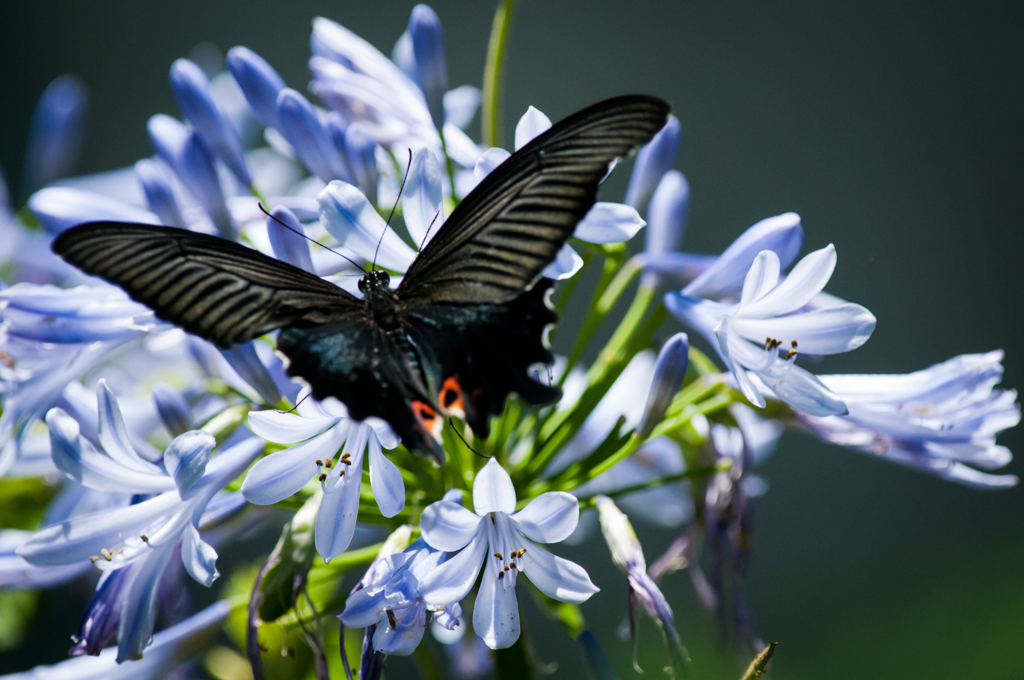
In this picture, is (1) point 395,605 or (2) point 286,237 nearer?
(1) point 395,605

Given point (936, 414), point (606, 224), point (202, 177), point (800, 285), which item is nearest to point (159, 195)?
point (202, 177)

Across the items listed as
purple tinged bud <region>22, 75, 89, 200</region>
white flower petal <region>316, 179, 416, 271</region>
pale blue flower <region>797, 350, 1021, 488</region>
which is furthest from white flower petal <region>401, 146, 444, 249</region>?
purple tinged bud <region>22, 75, 89, 200</region>

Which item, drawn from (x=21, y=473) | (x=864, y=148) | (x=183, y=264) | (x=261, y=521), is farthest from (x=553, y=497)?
(x=864, y=148)

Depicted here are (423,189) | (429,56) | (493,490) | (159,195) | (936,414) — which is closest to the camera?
(493,490)

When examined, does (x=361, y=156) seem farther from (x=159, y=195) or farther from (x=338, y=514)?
(x=338, y=514)

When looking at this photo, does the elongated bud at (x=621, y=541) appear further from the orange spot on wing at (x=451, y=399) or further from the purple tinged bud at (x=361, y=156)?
the purple tinged bud at (x=361, y=156)

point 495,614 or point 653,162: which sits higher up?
point 653,162

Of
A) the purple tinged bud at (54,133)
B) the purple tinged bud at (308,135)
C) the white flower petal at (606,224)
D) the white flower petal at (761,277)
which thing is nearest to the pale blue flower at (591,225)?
the white flower petal at (606,224)
